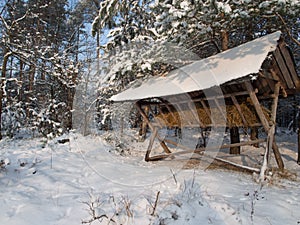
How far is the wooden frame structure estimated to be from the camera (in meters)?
4.79

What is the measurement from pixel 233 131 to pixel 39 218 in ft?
21.1

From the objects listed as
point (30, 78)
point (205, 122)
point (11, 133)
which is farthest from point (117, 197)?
point (30, 78)

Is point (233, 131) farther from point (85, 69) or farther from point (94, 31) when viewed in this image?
point (85, 69)

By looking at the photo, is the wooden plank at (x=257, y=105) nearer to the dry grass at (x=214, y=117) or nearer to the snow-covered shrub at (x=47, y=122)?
the dry grass at (x=214, y=117)

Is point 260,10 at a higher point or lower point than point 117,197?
higher

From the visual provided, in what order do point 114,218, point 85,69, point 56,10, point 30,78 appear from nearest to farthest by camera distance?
point 114,218 < point 30,78 < point 85,69 < point 56,10

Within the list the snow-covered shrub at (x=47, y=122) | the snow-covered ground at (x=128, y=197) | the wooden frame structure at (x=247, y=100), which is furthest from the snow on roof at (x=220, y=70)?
the snow-covered shrub at (x=47, y=122)

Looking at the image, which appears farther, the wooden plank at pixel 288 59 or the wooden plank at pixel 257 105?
the wooden plank at pixel 288 59

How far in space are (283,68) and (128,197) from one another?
4.26 m

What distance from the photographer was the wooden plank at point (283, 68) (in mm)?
4840

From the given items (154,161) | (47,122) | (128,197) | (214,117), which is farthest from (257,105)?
(47,122)

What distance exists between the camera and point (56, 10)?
14289mm

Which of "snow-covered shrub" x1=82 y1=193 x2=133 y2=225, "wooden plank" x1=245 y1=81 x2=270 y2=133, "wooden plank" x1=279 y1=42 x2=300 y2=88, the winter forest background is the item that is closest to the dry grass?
"wooden plank" x1=245 y1=81 x2=270 y2=133

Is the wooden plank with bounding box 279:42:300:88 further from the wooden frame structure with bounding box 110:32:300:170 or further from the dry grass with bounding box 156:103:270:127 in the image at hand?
the dry grass with bounding box 156:103:270:127
